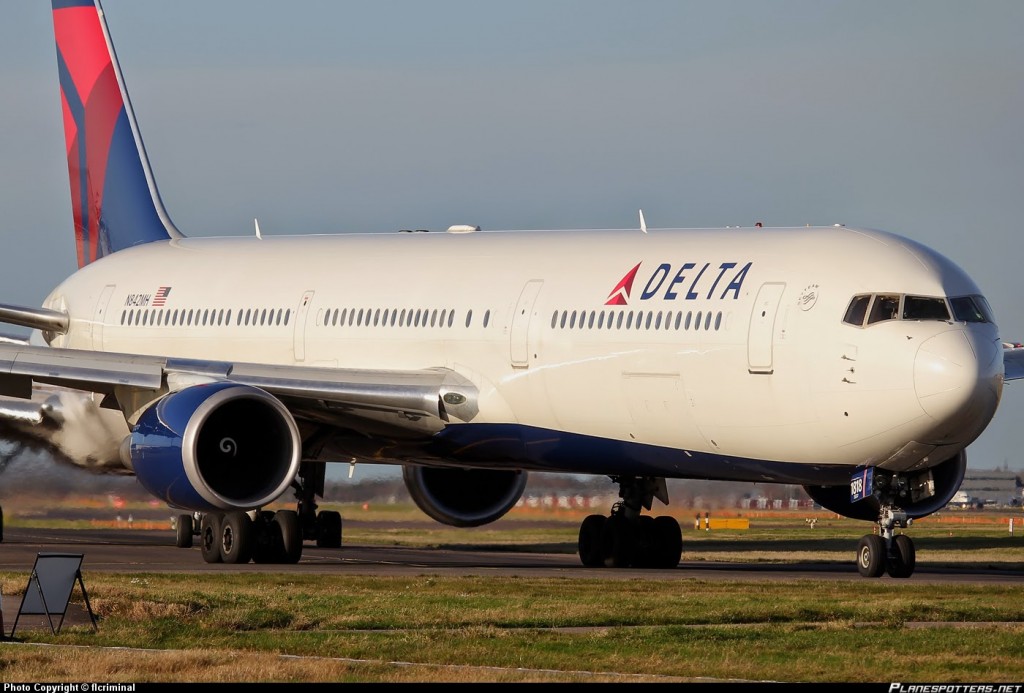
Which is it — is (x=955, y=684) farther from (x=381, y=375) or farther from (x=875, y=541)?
(x=381, y=375)

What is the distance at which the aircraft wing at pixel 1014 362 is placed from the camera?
26.6 meters

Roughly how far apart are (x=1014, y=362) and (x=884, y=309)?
6.84 m

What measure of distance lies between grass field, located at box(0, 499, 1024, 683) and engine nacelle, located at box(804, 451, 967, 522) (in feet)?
3.91

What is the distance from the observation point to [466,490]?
94.9ft

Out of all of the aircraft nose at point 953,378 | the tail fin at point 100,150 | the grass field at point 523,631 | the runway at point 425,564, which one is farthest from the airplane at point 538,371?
the tail fin at point 100,150

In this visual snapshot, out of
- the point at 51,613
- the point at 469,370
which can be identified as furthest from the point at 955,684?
the point at 469,370

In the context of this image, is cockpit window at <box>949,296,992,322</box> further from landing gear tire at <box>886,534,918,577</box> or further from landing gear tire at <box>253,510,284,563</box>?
landing gear tire at <box>253,510,284,563</box>

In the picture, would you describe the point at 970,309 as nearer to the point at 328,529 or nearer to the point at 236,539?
the point at 236,539

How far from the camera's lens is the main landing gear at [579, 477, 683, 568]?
85.8ft

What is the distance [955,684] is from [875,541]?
9673mm

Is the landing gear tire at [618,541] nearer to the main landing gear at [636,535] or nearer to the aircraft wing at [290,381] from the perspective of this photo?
the main landing gear at [636,535]

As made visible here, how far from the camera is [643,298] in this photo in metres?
23.0

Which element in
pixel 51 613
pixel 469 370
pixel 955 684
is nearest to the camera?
pixel 955 684

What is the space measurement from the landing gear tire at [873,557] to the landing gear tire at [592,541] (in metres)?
5.12
